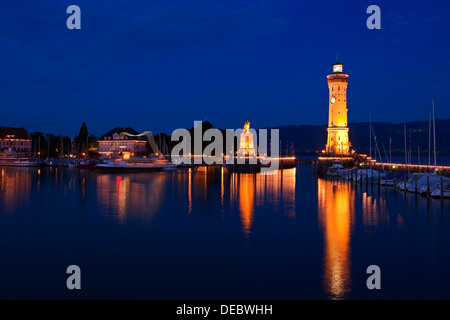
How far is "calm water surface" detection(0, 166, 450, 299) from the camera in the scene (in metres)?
15.5

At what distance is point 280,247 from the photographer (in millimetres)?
21656

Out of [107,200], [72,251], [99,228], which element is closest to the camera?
[72,251]

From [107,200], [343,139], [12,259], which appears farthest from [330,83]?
[12,259]

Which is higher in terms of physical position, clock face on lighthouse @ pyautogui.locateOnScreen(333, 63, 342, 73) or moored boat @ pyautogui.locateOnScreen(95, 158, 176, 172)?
clock face on lighthouse @ pyautogui.locateOnScreen(333, 63, 342, 73)

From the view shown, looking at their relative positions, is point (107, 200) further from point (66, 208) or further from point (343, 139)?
point (343, 139)

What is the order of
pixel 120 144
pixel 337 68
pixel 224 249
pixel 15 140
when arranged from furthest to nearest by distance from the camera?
1. pixel 120 144
2. pixel 15 140
3. pixel 337 68
4. pixel 224 249

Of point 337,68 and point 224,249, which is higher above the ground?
point 337,68

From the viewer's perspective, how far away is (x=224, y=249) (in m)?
21.1

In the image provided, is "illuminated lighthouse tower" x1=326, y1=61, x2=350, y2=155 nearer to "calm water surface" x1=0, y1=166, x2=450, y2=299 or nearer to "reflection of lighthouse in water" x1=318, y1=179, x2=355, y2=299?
"reflection of lighthouse in water" x1=318, y1=179, x2=355, y2=299

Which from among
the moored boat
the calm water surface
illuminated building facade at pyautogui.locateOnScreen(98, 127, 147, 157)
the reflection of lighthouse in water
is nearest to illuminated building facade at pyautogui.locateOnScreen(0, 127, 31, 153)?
illuminated building facade at pyautogui.locateOnScreen(98, 127, 147, 157)

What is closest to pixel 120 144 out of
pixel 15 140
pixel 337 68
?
pixel 15 140

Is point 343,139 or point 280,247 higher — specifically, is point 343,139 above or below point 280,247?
above

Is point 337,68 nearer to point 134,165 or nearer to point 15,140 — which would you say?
point 134,165

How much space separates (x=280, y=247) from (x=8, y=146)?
14486cm
